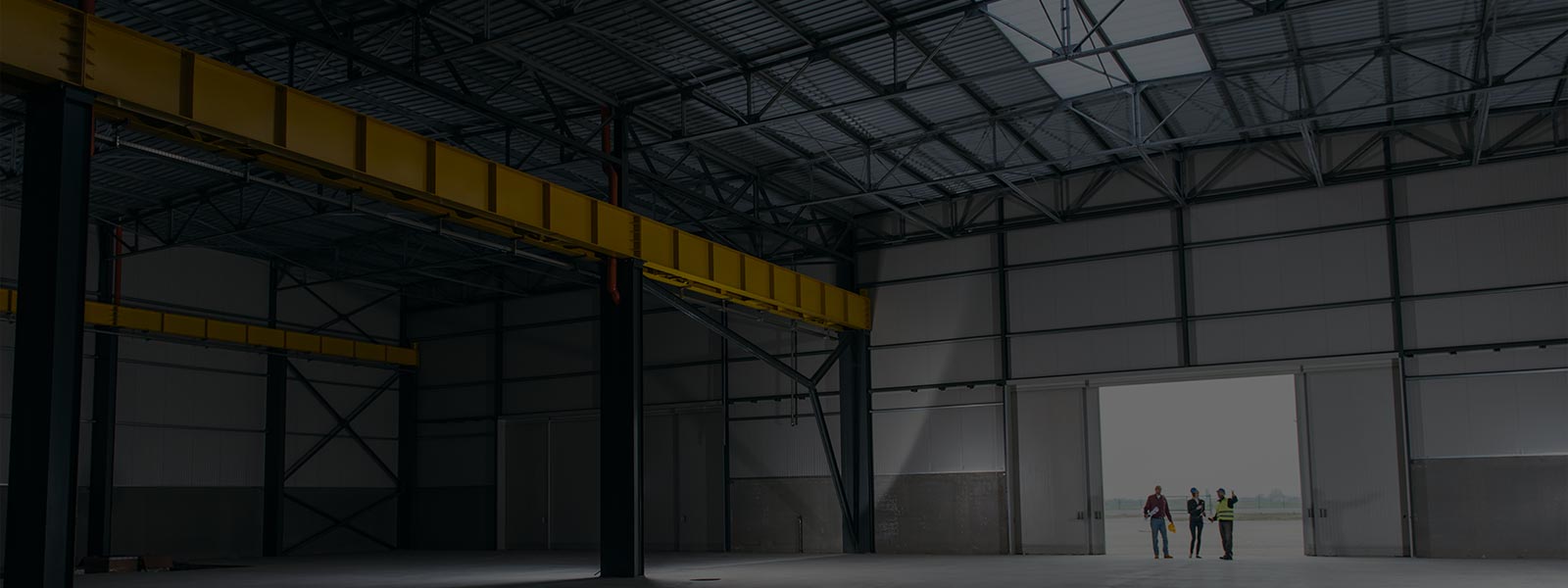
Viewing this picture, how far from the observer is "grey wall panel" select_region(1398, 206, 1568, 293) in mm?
24453

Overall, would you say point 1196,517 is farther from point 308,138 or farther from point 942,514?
point 308,138

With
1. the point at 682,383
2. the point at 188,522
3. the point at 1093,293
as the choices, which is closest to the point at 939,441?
the point at 1093,293

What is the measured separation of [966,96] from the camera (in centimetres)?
2452

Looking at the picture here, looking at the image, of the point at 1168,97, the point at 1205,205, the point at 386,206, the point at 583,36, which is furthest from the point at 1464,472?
the point at 386,206

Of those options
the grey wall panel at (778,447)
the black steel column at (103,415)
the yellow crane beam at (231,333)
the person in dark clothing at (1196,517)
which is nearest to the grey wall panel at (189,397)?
the black steel column at (103,415)

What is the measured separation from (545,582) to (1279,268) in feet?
58.2

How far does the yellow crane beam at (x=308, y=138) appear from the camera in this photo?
1293 cm

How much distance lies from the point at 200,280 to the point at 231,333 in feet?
7.33

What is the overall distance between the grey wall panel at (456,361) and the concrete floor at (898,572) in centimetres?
971

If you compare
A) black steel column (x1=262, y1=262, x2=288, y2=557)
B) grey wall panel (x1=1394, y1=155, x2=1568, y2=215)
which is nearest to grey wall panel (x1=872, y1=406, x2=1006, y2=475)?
grey wall panel (x1=1394, y1=155, x2=1568, y2=215)

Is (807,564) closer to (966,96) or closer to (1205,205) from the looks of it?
(966,96)

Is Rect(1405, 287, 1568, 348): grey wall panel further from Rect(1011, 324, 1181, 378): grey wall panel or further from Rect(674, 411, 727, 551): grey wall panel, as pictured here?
Rect(674, 411, 727, 551): grey wall panel

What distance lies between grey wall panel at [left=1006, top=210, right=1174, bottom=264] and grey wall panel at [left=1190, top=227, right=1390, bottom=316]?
3.61ft

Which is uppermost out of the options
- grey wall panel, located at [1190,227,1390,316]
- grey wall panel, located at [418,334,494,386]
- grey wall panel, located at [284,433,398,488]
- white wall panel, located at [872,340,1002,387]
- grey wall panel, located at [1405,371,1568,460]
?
grey wall panel, located at [1190,227,1390,316]
